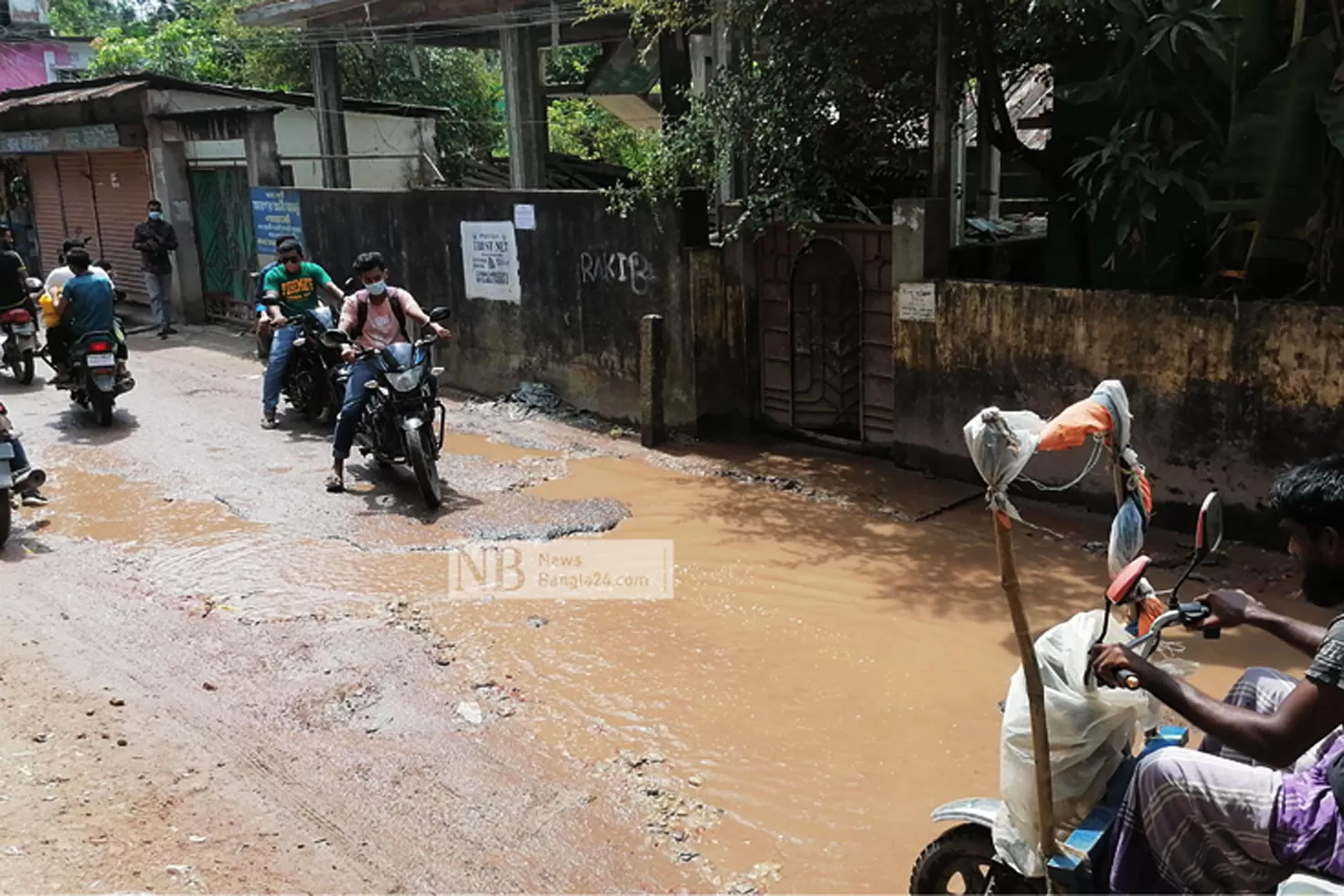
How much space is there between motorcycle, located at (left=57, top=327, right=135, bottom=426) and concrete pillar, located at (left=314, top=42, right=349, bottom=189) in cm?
755

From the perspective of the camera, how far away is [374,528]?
743 cm

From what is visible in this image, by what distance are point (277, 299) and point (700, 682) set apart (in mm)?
6503

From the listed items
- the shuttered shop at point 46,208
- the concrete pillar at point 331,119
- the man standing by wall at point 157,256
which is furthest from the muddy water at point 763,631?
the shuttered shop at point 46,208

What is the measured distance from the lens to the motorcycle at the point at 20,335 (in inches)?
464

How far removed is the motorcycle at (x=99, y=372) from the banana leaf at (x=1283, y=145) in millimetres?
8987

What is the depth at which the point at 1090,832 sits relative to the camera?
2.79 meters

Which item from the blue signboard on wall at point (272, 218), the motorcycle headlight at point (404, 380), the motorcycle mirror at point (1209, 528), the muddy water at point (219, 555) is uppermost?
the blue signboard on wall at point (272, 218)

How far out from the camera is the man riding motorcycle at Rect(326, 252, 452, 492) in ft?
26.8

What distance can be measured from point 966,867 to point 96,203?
20.0 m

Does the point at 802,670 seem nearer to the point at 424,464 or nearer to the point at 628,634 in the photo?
the point at 628,634

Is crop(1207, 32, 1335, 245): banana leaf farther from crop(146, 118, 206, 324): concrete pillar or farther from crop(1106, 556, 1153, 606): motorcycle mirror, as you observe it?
crop(146, 118, 206, 324): concrete pillar

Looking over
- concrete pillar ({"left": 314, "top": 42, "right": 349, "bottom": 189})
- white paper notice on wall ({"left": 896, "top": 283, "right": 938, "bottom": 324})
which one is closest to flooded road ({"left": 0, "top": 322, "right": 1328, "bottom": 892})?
white paper notice on wall ({"left": 896, "top": 283, "right": 938, "bottom": 324})

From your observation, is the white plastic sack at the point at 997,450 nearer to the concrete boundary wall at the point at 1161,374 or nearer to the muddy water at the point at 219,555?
the muddy water at the point at 219,555

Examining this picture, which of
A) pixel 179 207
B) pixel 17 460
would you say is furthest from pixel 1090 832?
pixel 179 207
